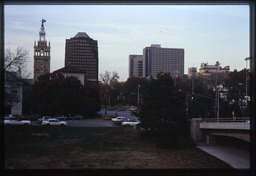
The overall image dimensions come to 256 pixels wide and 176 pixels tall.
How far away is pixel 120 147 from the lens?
35.4 metres

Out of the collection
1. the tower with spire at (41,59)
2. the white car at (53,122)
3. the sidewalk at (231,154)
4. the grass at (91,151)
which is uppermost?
the tower with spire at (41,59)

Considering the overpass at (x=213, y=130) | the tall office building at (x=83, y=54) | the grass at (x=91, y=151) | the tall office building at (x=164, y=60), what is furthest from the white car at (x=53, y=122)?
the tall office building at (x=164, y=60)

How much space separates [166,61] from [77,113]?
13620 centimetres

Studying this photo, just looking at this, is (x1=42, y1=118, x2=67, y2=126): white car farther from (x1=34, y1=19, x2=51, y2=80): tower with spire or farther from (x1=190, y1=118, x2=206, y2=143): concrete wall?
(x1=34, y1=19, x2=51, y2=80): tower with spire

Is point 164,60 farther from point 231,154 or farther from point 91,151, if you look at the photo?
point 91,151

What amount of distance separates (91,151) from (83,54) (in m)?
138

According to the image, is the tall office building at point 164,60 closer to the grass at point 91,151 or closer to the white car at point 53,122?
the white car at point 53,122

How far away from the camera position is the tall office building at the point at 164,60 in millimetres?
187525

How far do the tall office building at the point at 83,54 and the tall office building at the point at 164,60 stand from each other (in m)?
40.7

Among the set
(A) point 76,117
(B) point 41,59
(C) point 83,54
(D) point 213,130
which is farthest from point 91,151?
(C) point 83,54

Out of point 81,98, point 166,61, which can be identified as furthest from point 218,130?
point 166,61

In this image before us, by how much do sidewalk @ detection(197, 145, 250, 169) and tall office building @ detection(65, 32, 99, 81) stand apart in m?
132

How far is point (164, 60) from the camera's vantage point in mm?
193750

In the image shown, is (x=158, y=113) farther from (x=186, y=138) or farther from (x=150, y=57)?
(x=150, y=57)
